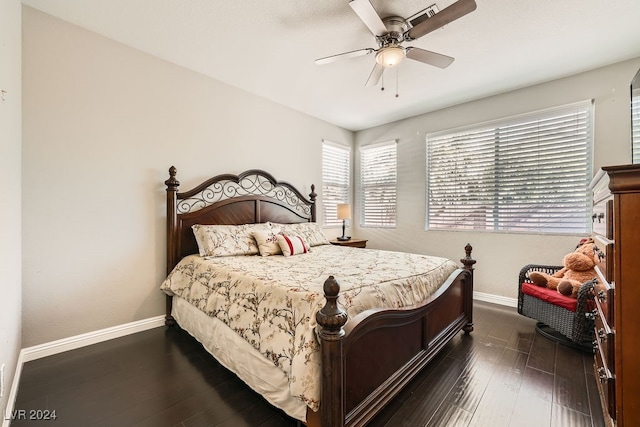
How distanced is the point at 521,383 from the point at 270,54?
3401 millimetres

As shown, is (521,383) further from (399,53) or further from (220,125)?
(220,125)

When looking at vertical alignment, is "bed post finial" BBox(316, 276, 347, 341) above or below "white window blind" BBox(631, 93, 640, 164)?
below

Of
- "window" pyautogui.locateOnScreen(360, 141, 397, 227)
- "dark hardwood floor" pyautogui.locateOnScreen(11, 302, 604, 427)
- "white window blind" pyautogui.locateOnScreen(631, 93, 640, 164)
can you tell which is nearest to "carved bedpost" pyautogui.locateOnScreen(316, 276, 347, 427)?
"dark hardwood floor" pyautogui.locateOnScreen(11, 302, 604, 427)

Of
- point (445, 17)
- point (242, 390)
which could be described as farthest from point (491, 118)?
point (242, 390)

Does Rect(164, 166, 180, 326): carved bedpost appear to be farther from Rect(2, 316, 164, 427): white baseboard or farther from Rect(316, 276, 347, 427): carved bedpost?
Rect(316, 276, 347, 427): carved bedpost

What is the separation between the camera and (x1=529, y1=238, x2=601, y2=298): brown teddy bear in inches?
91.2

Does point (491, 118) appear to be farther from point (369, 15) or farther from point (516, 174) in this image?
point (369, 15)

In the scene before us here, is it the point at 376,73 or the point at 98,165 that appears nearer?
the point at 98,165

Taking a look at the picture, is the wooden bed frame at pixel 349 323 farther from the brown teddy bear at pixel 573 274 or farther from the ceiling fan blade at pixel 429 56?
the ceiling fan blade at pixel 429 56

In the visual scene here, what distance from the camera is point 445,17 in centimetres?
181

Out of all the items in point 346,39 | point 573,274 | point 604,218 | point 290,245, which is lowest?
point 573,274

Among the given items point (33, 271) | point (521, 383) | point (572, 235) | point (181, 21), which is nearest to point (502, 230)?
point (572, 235)

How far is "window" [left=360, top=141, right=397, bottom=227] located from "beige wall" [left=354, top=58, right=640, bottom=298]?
0.43 feet

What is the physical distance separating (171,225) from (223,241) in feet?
1.86
